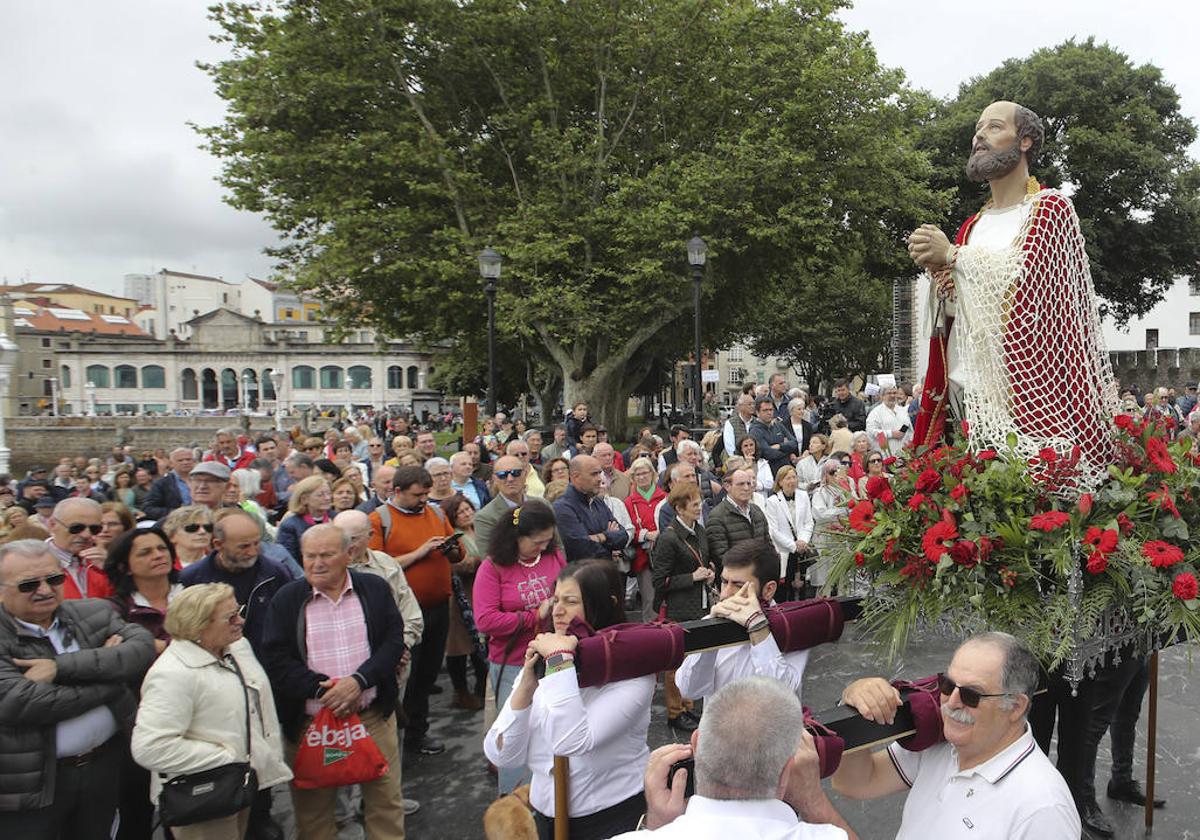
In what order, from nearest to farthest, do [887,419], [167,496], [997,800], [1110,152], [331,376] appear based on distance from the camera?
[997,800] < [167,496] < [887,419] < [1110,152] < [331,376]

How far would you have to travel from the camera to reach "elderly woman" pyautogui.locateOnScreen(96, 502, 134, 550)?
5402mm

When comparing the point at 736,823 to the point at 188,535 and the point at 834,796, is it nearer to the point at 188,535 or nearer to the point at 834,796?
the point at 834,796

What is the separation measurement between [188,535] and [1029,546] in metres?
4.75

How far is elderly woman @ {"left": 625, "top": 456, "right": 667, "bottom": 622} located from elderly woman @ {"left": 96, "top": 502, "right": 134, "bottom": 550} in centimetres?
416

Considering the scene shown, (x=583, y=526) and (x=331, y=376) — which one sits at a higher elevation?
(x=331, y=376)

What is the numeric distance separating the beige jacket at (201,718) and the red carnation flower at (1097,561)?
3491mm

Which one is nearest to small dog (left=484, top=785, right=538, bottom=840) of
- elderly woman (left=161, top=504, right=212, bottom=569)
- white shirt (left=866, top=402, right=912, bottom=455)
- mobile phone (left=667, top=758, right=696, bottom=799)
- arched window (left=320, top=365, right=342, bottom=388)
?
mobile phone (left=667, top=758, right=696, bottom=799)

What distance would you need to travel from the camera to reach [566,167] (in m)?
20.6

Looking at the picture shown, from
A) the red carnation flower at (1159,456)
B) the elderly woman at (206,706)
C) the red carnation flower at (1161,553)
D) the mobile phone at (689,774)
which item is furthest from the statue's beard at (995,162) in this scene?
the elderly woman at (206,706)

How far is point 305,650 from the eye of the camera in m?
4.08

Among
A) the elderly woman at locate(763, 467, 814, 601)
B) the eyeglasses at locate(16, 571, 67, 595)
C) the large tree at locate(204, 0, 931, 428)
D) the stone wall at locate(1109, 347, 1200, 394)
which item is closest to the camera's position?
the eyeglasses at locate(16, 571, 67, 595)

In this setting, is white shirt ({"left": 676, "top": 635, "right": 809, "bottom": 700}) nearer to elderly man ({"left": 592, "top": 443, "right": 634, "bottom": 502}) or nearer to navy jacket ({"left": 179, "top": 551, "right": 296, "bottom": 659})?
navy jacket ({"left": 179, "top": 551, "right": 296, "bottom": 659})

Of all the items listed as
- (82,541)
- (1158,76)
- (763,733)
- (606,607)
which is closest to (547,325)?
(82,541)

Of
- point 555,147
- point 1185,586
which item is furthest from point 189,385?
point 1185,586
